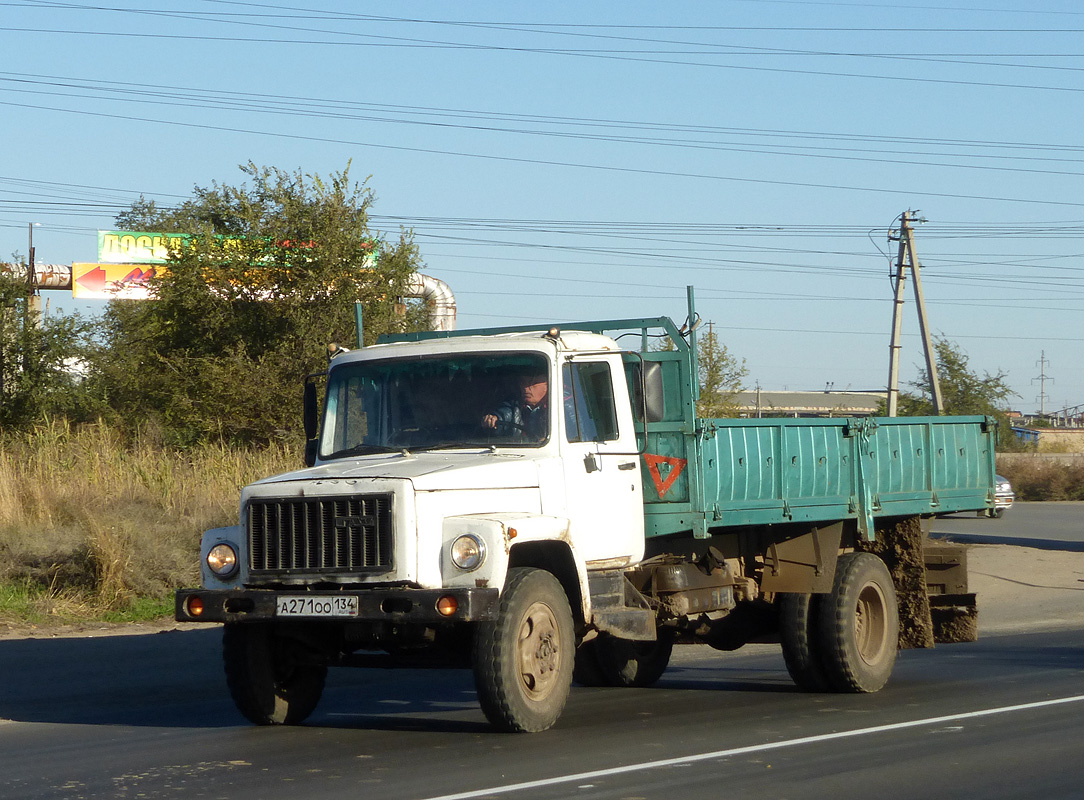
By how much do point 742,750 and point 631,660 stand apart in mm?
3530

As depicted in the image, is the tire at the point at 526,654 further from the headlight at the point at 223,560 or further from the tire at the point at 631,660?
the tire at the point at 631,660

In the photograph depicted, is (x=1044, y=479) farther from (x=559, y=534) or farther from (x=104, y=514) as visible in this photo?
(x=559, y=534)

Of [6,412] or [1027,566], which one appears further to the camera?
[6,412]

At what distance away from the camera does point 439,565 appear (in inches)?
307

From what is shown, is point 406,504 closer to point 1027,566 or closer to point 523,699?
point 523,699

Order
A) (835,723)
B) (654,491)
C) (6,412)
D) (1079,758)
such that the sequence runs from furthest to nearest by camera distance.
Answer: (6,412), (654,491), (835,723), (1079,758)

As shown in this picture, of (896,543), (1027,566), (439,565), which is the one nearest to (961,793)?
(439,565)

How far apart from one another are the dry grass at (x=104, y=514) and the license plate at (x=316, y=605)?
686 centimetres

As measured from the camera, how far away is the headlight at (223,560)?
8.26 m

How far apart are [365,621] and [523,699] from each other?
102cm

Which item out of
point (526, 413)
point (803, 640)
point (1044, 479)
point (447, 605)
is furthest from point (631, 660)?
point (1044, 479)

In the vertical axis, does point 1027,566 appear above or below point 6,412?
below

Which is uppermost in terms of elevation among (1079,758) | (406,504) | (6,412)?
(6,412)

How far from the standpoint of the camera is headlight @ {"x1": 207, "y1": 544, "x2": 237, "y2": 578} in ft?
27.1
